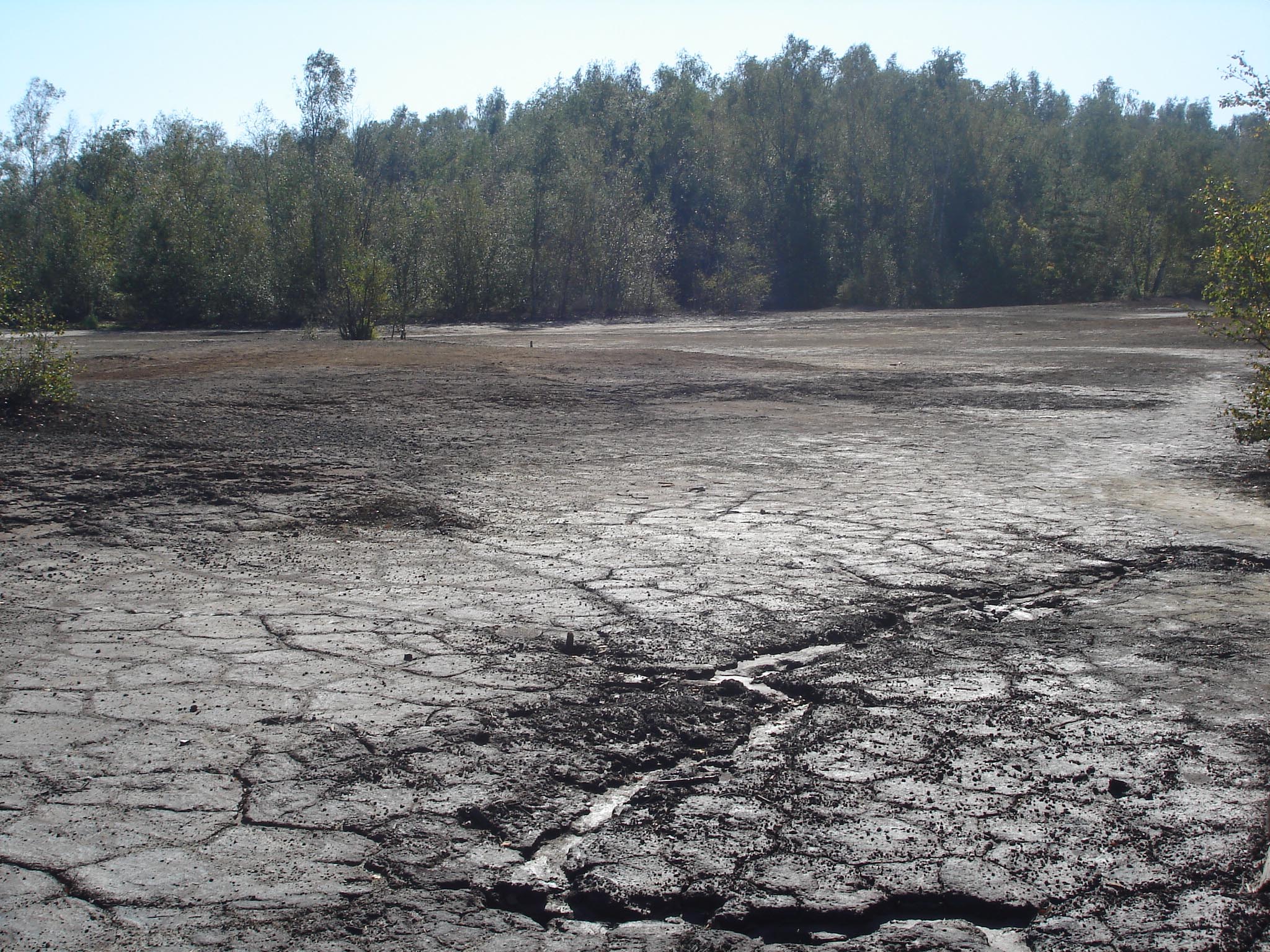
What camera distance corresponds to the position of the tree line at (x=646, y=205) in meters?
39.2

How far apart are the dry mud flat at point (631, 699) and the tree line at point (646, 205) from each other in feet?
77.0

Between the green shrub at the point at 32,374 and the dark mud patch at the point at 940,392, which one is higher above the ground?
the green shrub at the point at 32,374

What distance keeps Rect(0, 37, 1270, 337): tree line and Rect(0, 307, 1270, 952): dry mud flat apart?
2348 centimetres

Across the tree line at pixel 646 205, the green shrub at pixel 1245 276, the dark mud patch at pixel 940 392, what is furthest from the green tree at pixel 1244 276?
the tree line at pixel 646 205

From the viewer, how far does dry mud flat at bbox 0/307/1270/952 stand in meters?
2.64

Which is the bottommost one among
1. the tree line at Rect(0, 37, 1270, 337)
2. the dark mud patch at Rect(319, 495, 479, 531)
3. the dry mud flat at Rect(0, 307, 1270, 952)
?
the dry mud flat at Rect(0, 307, 1270, 952)

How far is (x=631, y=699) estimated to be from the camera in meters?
3.89

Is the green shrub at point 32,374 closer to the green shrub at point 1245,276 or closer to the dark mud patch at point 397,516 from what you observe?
the dark mud patch at point 397,516

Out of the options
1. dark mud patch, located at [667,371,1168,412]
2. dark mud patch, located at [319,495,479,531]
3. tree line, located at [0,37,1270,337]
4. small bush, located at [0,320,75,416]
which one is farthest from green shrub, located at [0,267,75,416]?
tree line, located at [0,37,1270,337]

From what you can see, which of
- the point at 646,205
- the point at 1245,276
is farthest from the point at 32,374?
the point at 646,205

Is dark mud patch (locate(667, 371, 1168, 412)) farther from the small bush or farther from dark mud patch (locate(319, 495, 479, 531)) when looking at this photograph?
the small bush

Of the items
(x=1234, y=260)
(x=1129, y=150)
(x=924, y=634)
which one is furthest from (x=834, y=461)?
(x=1129, y=150)

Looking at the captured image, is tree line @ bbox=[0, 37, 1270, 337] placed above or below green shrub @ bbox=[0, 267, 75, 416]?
above

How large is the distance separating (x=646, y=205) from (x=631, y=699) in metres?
54.5
